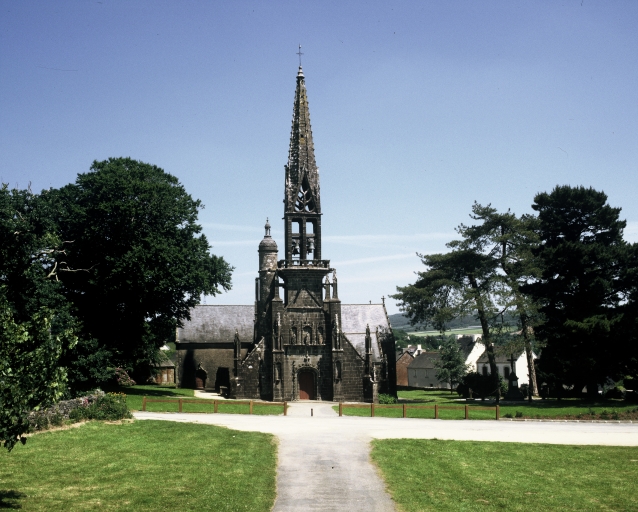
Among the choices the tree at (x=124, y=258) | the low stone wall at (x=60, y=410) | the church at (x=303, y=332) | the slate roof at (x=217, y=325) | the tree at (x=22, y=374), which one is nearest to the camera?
the tree at (x=22, y=374)

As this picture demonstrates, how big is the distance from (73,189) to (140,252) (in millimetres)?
8652

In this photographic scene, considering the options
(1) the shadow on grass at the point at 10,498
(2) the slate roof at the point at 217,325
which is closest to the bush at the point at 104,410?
(1) the shadow on grass at the point at 10,498

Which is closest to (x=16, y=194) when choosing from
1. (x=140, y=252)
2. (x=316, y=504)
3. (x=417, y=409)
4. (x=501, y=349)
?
(x=140, y=252)

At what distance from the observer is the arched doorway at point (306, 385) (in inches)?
2078

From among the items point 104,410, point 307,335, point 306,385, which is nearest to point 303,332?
point 307,335

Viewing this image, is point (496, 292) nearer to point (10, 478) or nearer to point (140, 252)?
point (140, 252)

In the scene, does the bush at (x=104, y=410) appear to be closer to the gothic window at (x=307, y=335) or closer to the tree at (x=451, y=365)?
the gothic window at (x=307, y=335)

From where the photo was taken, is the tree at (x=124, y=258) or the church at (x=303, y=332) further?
the church at (x=303, y=332)

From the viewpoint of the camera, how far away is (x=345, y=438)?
2641 cm

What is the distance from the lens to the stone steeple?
2144 inches

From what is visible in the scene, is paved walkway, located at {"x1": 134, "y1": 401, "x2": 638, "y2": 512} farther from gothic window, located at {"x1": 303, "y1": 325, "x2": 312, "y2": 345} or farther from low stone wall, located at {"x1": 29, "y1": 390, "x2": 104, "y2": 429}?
gothic window, located at {"x1": 303, "y1": 325, "x2": 312, "y2": 345}

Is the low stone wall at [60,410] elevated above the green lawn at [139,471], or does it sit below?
above

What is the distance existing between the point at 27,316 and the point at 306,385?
75.9 feet

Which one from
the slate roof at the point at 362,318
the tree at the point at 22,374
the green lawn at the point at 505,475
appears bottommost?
the green lawn at the point at 505,475
